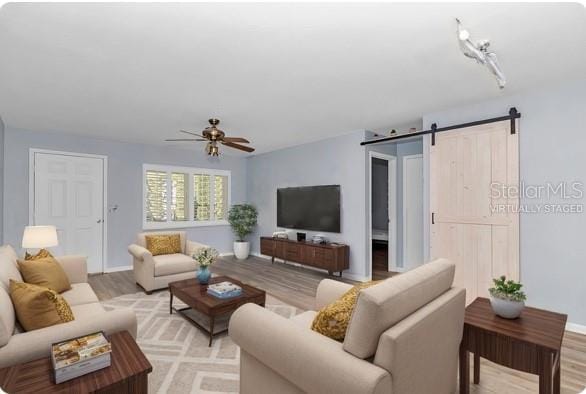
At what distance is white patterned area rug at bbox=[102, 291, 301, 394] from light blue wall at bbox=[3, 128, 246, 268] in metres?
2.51

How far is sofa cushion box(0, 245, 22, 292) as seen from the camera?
6.64 feet

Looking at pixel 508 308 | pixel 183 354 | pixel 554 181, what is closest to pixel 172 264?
pixel 183 354

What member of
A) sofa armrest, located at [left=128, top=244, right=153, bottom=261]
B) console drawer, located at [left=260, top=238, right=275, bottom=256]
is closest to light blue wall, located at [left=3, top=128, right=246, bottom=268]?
console drawer, located at [left=260, top=238, right=275, bottom=256]

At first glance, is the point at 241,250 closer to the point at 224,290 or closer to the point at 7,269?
the point at 224,290

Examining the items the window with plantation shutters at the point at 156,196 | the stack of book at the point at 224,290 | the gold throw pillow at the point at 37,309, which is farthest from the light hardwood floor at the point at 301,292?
the gold throw pillow at the point at 37,309

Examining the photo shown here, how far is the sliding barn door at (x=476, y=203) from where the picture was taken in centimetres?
330

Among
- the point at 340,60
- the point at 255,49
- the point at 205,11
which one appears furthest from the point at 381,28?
the point at 205,11

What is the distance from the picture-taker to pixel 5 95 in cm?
327

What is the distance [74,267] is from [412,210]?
5.15 metres

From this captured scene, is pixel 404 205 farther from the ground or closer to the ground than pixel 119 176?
closer to the ground

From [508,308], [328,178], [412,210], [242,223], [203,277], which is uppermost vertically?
[328,178]

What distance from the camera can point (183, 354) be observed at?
2.53 metres

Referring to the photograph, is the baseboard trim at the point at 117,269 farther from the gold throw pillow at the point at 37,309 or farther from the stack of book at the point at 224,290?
the gold throw pillow at the point at 37,309

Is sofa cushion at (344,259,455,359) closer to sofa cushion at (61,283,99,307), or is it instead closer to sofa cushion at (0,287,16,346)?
sofa cushion at (0,287,16,346)
